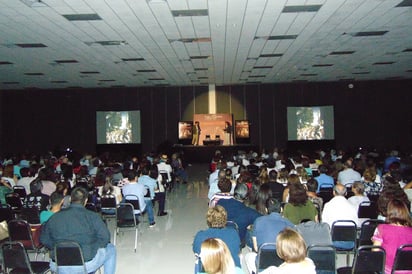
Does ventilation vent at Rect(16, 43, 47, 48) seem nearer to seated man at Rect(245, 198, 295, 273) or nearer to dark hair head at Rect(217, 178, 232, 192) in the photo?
dark hair head at Rect(217, 178, 232, 192)

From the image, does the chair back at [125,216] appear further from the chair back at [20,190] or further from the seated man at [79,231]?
the chair back at [20,190]

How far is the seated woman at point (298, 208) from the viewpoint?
5.72 meters

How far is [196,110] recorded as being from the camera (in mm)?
24391

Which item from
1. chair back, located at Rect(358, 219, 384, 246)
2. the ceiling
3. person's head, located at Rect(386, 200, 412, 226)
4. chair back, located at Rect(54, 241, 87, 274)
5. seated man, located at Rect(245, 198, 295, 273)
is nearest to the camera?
person's head, located at Rect(386, 200, 412, 226)

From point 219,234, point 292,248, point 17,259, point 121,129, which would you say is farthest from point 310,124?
point 292,248

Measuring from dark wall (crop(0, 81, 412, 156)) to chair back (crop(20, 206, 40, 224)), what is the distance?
17.2m

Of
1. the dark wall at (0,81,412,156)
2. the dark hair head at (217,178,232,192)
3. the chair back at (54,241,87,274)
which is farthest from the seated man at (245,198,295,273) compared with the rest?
the dark wall at (0,81,412,156)

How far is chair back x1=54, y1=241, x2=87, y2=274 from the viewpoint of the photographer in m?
4.43

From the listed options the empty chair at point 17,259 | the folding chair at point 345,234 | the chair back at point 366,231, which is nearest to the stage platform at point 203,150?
the folding chair at point 345,234

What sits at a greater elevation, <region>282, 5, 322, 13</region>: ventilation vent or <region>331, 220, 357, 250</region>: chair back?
<region>282, 5, 322, 13</region>: ventilation vent

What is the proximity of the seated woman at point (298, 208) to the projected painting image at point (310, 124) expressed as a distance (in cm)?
1829

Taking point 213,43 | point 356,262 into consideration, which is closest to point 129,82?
point 213,43

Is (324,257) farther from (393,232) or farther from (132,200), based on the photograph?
(132,200)

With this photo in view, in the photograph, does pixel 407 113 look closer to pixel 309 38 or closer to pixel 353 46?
pixel 353 46
